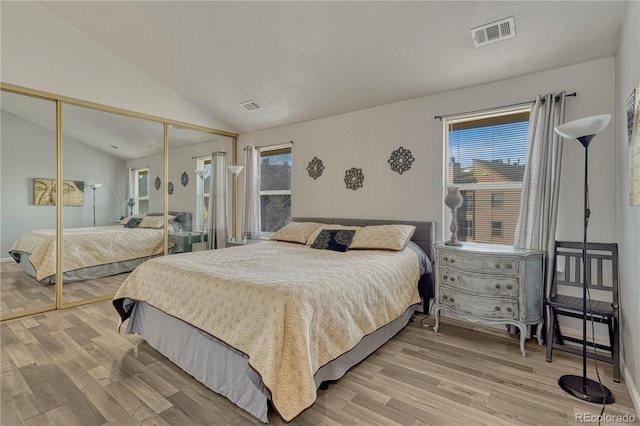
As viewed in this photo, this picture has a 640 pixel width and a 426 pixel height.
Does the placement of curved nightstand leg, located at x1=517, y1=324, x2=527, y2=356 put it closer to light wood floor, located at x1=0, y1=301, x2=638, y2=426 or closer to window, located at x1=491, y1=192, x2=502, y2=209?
light wood floor, located at x1=0, y1=301, x2=638, y2=426

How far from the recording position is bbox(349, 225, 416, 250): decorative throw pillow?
3.08 meters

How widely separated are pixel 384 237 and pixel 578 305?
1.58 metres

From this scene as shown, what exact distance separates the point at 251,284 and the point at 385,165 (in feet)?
7.92

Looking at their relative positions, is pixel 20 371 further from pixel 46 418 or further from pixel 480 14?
pixel 480 14

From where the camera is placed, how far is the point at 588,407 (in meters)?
1.81

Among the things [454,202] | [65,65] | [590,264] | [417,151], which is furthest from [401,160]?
[65,65]

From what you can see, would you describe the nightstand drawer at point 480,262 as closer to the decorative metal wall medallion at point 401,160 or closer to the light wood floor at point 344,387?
the light wood floor at point 344,387

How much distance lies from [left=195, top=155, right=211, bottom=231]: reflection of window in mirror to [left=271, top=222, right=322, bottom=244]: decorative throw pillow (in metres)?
1.58

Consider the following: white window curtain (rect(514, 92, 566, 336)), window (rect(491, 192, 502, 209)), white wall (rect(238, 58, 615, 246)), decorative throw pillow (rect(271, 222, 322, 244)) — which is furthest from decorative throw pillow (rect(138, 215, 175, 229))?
white window curtain (rect(514, 92, 566, 336))

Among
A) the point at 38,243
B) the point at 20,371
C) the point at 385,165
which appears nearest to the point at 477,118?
the point at 385,165

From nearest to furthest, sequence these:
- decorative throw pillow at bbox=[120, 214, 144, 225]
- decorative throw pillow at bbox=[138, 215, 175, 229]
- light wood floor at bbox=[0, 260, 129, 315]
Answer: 1. light wood floor at bbox=[0, 260, 129, 315]
2. decorative throw pillow at bbox=[120, 214, 144, 225]
3. decorative throw pillow at bbox=[138, 215, 175, 229]

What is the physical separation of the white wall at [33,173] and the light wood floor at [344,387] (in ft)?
3.85

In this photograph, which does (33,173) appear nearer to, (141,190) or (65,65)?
(141,190)

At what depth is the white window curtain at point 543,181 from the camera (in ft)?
8.63
